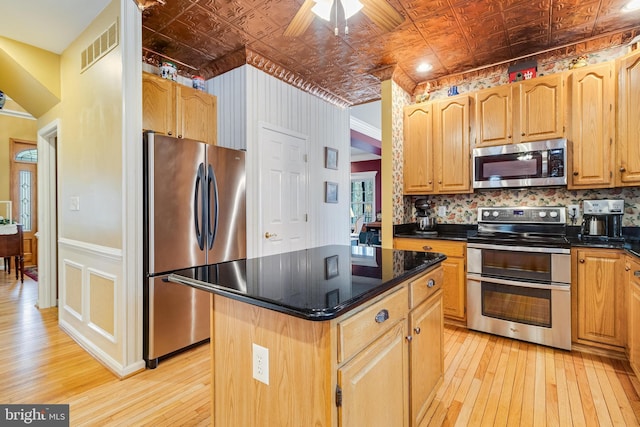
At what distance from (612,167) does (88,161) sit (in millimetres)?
4387

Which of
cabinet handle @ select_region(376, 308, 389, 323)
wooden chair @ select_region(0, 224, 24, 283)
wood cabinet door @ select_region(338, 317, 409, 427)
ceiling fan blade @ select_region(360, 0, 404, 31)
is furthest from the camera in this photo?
wooden chair @ select_region(0, 224, 24, 283)

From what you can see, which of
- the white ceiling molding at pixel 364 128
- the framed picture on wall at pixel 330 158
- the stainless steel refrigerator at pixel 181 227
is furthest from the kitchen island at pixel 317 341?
the white ceiling molding at pixel 364 128

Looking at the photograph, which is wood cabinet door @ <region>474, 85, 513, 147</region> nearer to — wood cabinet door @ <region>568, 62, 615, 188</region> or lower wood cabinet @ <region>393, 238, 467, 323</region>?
wood cabinet door @ <region>568, 62, 615, 188</region>

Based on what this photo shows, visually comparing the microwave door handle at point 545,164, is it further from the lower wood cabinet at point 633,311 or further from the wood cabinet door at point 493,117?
the lower wood cabinet at point 633,311

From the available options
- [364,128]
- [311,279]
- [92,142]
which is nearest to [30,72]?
[92,142]

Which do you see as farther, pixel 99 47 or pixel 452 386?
pixel 99 47

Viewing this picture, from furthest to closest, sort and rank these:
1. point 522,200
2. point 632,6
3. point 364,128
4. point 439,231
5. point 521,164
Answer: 1. point 364,128
2. point 439,231
3. point 522,200
4. point 521,164
5. point 632,6

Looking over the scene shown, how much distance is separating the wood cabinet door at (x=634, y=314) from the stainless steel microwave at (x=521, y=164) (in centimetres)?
97

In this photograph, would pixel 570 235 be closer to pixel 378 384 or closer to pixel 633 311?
pixel 633 311

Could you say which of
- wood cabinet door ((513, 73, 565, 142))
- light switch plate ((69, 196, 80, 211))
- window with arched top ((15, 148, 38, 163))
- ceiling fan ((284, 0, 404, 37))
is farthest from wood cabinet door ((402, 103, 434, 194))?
window with arched top ((15, 148, 38, 163))

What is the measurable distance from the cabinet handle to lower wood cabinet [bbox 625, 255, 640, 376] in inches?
75.4

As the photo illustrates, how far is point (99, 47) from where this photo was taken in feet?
8.26

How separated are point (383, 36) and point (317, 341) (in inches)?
108
